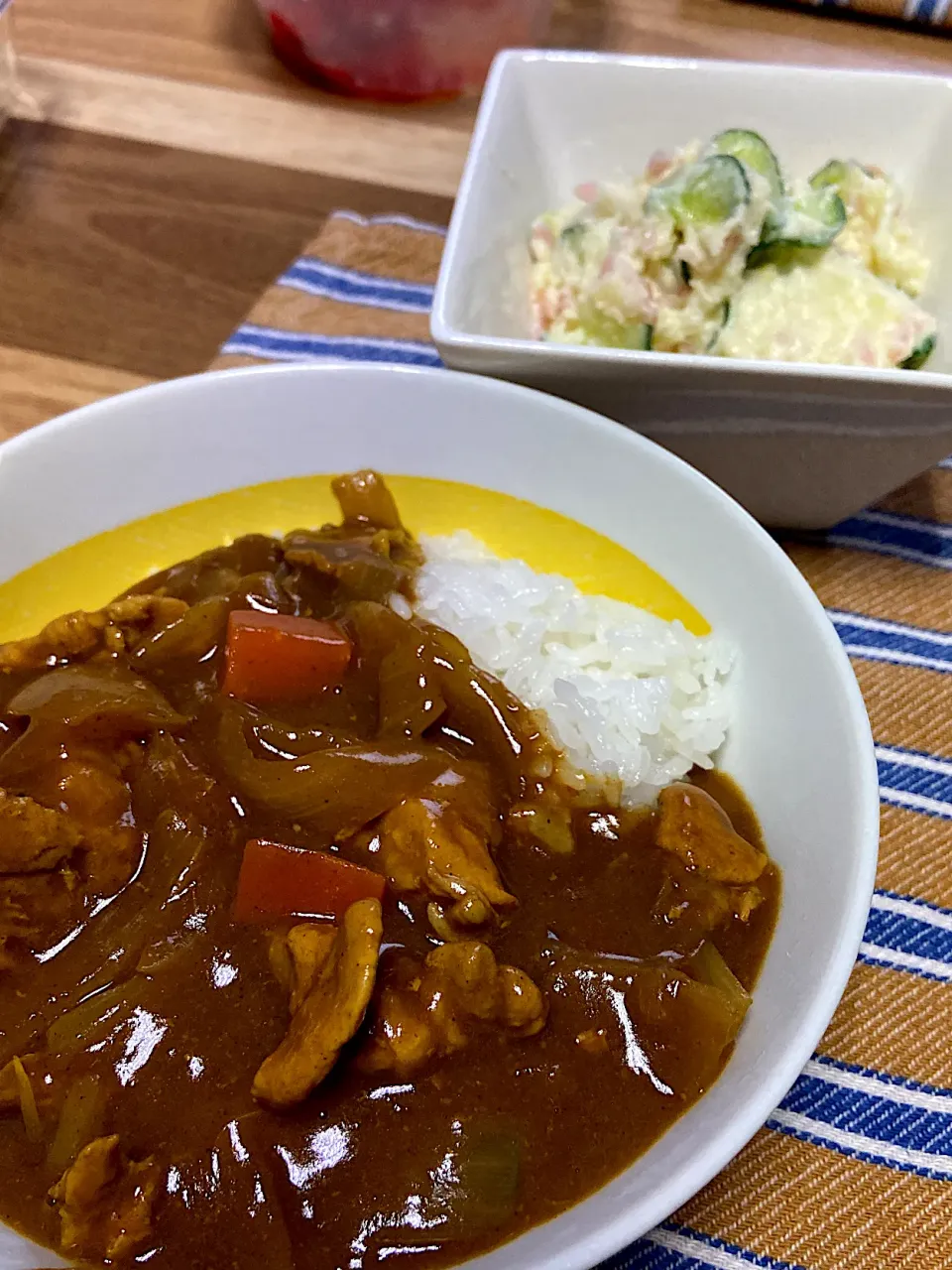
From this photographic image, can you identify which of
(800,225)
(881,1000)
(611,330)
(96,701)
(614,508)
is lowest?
(881,1000)

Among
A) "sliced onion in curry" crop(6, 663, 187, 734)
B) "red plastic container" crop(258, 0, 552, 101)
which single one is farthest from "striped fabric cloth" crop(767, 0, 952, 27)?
"sliced onion in curry" crop(6, 663, 187, 734)

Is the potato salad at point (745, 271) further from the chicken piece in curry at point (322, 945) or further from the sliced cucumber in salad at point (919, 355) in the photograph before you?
the chicken piece in curry at point (322, 945)

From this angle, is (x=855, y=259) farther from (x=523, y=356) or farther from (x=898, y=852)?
(x=898, y=852)

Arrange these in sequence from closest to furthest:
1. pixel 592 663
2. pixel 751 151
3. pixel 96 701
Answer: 1. pixel 96 701
2. pixel 592 663
3. pixel 751 151

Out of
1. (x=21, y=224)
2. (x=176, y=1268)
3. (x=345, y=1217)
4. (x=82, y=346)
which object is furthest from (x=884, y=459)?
(x=21, y=224)

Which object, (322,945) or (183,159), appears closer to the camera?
(322,945)

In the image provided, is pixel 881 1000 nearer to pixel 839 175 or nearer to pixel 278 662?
pixel 278 662

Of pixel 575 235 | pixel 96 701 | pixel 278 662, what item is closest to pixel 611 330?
pixel 575 235
